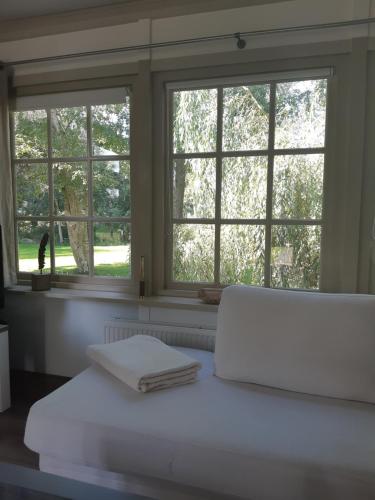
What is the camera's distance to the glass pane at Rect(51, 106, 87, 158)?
272 cm

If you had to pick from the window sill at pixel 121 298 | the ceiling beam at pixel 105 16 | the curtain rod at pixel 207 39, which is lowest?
the window sill at pixel 121 298

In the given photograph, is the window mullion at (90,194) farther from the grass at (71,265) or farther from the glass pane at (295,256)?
the glass pane at (295,256)

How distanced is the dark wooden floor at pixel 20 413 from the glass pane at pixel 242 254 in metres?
1.42

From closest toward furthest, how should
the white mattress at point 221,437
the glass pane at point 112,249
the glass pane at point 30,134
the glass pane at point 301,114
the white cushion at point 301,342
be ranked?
1. the white mattress at point 221,437
2. the white cushion at point 301,342
3. the glass pane at point 301,114
4. the glass pane at point 112,249
5. the glass pane at point 30,134

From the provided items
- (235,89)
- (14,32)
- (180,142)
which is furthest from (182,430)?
(14,32)

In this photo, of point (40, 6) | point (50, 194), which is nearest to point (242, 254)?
point (50, 194)

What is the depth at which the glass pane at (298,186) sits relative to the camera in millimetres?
2277

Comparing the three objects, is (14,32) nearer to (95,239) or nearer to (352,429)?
(95,239)

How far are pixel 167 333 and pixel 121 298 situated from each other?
0.39m

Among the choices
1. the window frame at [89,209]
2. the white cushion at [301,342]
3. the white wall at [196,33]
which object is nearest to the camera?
the white cushion at [301,342]

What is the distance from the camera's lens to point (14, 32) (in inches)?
108

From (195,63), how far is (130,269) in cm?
138

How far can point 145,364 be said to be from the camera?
1.77 meters

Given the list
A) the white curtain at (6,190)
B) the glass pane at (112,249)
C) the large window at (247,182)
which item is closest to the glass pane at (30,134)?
the white curtain at (6,190)
